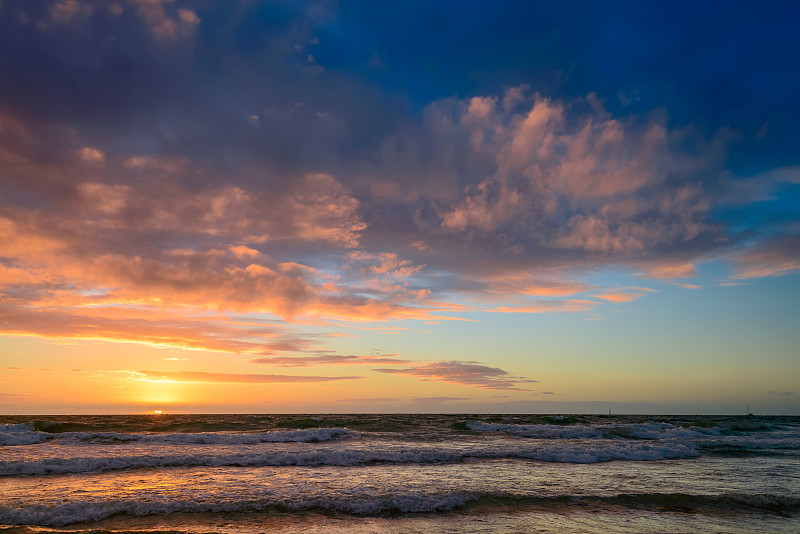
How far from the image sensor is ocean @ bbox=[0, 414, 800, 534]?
43.3ft

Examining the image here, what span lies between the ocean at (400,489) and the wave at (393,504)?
51mm

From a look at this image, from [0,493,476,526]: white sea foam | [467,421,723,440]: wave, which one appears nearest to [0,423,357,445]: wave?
[467,421,723,440]: wave

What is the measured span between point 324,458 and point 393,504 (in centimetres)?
1069

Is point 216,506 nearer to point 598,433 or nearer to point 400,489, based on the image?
point 400,489

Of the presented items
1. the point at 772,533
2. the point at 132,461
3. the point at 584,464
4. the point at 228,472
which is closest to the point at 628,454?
the point at 584,464

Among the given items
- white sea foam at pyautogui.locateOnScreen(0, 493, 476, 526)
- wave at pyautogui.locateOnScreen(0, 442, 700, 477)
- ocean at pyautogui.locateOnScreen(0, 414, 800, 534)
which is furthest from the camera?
wave at pyautogui.locateOnScreen(0, 442, 700, 477)

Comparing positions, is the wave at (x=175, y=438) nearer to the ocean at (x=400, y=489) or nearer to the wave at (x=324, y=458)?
the ocean at (x=400, y=489)

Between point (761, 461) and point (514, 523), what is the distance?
75.1 feet

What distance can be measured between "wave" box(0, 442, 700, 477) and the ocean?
0.33ft

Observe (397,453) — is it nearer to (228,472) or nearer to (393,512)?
(228,472)

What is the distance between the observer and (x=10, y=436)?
3431 centimetres

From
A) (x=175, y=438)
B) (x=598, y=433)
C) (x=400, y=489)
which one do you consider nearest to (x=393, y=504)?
(x=400, y=489)

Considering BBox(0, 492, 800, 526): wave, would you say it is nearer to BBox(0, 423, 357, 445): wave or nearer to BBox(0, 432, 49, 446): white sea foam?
BBox(0, 423, 357, 445): wave

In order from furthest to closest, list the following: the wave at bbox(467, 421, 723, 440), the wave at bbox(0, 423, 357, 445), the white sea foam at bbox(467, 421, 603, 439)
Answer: the wave at bbox(467, 421, 723, 440)
the white sea foam at bbox(467, 421, 603, 439)
the wave at bbox(0, 423, 357, 445)
